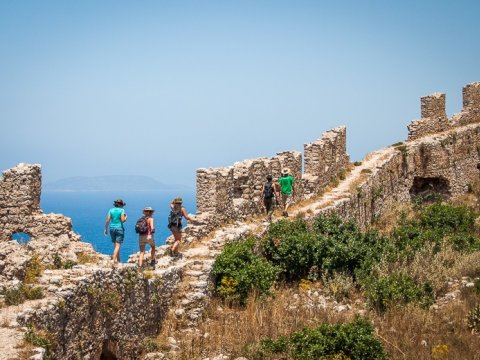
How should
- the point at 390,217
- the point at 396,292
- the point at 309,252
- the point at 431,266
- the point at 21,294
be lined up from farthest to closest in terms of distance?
the point at 390,217, the point at 309,252, the point at 431,266, the point at 396,292, the point at 21,294

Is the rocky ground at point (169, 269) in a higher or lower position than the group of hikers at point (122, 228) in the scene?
lower

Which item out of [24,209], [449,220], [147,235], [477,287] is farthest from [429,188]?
[24,209]

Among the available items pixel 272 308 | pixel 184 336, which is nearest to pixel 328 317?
pixel 272 308

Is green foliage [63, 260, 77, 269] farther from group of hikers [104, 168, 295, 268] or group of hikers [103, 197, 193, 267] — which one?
group of hikers [103, 197, 193, 267]

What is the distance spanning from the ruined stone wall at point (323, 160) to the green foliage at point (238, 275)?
25.2ft

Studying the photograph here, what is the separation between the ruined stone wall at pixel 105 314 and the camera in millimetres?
10117

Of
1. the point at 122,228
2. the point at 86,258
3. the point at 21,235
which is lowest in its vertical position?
the point at 86,258

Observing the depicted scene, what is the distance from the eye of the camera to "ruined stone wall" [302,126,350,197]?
22891mm

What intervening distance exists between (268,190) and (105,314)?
26.3 feet

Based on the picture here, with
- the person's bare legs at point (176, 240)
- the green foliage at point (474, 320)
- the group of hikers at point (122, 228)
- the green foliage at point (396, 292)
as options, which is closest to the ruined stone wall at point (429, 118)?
the green foliage at point (396, 292)

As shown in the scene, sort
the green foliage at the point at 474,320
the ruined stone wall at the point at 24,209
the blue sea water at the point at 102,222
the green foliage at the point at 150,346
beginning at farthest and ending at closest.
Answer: the blue sea water at the point at 102,222 → the ruined stone wall at the point at 24,209 → the green foliage at the point at 474,320 → the green foliage at the point at 150,346

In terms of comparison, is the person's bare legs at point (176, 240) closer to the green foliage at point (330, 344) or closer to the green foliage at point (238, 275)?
the green foliage at point (238, 275)

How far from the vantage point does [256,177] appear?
1950 cm

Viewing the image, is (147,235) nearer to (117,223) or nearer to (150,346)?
(117,223)
